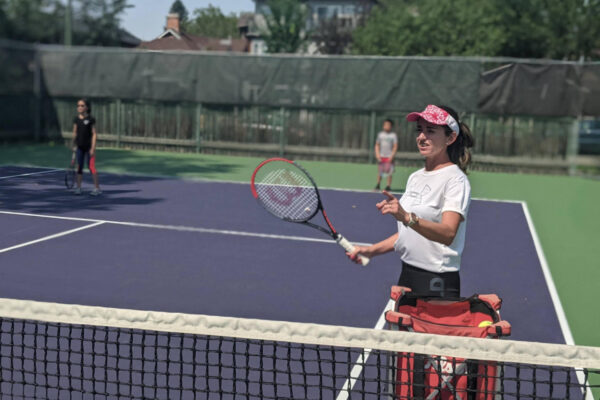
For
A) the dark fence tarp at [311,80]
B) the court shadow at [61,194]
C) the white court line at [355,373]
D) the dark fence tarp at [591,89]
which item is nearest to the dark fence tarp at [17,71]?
the dark fence tarp at [311,80]

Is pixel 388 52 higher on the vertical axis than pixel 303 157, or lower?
higher

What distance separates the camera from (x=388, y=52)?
47.3 metres

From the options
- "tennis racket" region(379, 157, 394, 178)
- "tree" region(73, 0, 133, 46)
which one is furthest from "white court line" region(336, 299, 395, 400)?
"tree" region(73, 0, 133, 46)

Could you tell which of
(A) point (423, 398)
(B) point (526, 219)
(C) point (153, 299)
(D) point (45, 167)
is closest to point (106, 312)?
(A) point (423, 398)

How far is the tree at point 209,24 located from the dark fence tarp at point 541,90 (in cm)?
741

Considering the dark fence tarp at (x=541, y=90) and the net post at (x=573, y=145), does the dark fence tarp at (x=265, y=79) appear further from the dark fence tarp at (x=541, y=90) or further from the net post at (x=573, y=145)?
the net post at (x=573, y=145)

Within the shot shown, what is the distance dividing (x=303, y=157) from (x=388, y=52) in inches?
1010

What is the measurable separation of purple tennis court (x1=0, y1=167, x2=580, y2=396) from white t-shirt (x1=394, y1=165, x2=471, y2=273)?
9.26 ft

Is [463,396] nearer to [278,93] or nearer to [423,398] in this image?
[423,398]

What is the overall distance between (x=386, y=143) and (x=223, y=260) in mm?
7205

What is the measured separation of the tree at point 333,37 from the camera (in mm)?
52438

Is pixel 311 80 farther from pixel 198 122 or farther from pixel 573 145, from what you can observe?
pixel 573 145

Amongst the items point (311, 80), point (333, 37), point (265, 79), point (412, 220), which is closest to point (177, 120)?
point (265, 79)

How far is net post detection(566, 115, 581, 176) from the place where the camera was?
69.3 feet
